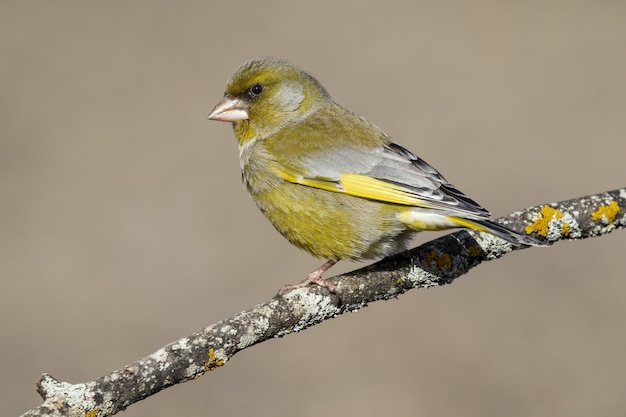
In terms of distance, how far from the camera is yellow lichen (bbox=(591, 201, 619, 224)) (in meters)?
5.04

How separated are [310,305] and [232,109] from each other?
5.26ft

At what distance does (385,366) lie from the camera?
8383 millimetres

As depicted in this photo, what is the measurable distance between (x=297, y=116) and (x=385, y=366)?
363cm

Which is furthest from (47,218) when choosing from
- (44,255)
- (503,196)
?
(503,196)

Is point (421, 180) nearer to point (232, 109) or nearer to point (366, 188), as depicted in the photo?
point (366, 188)

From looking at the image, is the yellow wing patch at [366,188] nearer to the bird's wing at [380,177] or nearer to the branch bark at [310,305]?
the bird's wing at [380,177]

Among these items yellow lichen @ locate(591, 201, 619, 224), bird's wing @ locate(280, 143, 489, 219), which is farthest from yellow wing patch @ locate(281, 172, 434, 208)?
yellow lichen @ locate(591, 201, 619, 224)

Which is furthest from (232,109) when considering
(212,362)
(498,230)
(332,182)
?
(212,362)

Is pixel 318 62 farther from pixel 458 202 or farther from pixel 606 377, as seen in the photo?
pixel 458 202

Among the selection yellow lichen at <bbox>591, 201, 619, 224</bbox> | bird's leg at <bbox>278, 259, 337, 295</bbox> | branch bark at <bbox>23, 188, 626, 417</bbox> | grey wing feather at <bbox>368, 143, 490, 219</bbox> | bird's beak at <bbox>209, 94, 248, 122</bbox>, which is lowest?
yellow lichen at <bbox>591, 201, 619, 224</bbox>

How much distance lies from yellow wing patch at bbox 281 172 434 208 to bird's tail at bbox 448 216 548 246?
9.2 inches

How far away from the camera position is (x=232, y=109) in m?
5.47

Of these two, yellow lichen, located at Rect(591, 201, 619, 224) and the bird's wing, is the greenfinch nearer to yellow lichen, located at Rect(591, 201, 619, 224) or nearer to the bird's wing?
the bird's wing

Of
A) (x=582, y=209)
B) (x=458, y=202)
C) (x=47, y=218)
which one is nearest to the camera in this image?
(x=458, y=202)
